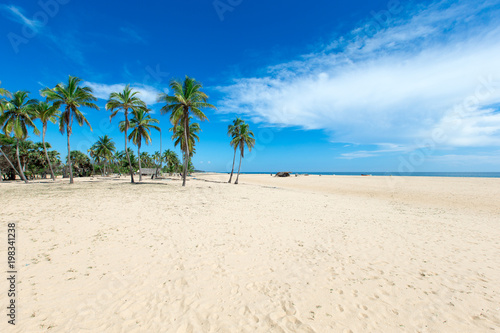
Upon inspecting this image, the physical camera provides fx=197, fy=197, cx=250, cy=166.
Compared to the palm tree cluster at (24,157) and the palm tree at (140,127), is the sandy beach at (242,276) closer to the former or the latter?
the palm tree at (140,127)

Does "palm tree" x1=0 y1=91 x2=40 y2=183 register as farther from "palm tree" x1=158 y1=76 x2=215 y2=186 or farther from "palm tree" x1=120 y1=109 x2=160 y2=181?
"palm tree" x1=158 y1=76 x2=215 y2=186

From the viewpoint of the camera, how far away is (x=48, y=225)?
293 inches

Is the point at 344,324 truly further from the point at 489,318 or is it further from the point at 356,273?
the point at 489,318

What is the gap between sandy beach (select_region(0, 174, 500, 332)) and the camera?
342 cm

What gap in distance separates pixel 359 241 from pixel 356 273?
2734mm

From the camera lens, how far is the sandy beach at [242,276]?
135 inches

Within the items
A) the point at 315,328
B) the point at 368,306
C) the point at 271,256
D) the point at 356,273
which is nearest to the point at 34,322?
the point at 315,328

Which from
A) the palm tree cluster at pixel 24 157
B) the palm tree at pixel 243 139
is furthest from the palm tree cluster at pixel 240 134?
the palm tree cluster at pixel 24 157

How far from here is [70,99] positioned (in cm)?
2312

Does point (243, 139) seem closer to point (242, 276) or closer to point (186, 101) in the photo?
point (186, 101)

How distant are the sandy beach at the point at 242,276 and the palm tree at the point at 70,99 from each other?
19.8 m

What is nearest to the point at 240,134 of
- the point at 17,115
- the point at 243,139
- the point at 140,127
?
the point at 243,139

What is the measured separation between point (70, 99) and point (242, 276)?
97.4 ft

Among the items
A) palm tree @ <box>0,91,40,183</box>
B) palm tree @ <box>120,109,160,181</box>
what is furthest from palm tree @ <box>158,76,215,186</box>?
palm tree @ <box>0,91,40,183</box>
